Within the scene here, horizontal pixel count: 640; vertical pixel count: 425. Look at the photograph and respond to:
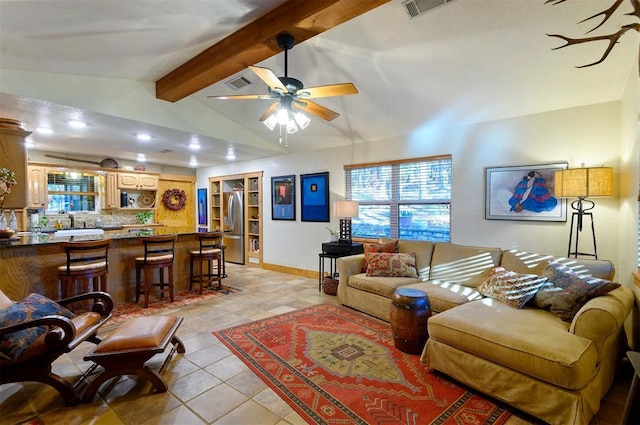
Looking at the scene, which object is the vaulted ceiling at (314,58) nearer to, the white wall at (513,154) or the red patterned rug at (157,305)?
the white wall at (513,154)

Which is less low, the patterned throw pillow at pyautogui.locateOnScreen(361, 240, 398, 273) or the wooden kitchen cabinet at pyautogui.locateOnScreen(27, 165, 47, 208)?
the wooden kitchen cabinet at pyautogui.locateOnScreen(27, 165, 47, 208)

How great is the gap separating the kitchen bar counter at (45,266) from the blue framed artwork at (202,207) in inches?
156

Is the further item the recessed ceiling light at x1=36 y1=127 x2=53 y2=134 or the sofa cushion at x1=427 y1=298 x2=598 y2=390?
the recessed ceiling light at x1=36 y1=127 x2=53 y2=134

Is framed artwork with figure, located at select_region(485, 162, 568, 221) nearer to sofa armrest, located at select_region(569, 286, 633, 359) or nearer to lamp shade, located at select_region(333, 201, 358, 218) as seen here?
sofa armrest, located at select_region(569, 286, 633, 359)

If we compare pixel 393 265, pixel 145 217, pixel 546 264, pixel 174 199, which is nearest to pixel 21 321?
pixel 393 265

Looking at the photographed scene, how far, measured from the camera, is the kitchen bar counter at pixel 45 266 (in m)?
3.33

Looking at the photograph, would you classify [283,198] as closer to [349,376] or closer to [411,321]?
[411,321]

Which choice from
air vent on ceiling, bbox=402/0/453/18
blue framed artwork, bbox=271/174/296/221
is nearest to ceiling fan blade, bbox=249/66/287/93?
air vent on ceiling, bbox=402/0/453/18

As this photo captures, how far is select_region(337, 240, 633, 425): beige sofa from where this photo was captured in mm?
1806

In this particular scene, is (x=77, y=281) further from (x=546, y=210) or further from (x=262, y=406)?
(x=546, y=210)

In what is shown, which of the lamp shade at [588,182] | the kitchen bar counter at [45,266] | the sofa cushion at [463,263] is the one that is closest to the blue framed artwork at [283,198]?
the kitchen bar counter at [45,266]

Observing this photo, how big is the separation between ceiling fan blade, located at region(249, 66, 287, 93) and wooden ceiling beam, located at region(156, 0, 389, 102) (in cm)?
47

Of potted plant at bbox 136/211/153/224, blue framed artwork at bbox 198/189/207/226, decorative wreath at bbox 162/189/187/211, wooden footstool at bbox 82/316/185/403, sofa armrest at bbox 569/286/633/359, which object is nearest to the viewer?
sofa armrest at bbox 569/286/633/359

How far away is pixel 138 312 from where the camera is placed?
3.88m
